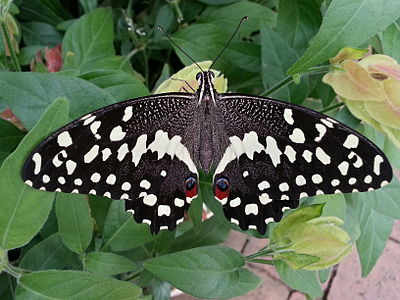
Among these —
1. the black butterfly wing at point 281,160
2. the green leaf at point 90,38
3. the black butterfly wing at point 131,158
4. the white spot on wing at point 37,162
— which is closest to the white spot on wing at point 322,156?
the black butterfly wing at point 281,160

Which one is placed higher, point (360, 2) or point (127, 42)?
point (360, 2)

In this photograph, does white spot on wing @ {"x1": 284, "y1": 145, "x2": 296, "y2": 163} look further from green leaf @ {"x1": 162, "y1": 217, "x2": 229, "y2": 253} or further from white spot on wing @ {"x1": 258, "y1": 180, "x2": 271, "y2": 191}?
green leaf @ {"x1": 162, "y1": 217, "x2": 229, "y2": 253}

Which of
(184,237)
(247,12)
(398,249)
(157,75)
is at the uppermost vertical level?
(247,12)

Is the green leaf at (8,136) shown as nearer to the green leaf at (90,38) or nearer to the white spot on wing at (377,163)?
the green leaf at (90,38)

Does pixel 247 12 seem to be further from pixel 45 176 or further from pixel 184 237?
pixel 45 176

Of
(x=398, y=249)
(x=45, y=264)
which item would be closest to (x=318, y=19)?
(x=45, y=264)

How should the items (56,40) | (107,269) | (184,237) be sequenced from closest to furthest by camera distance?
(107,269) < (184,237) < (56,40)

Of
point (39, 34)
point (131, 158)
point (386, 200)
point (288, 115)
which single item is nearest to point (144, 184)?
point (131, 158)
